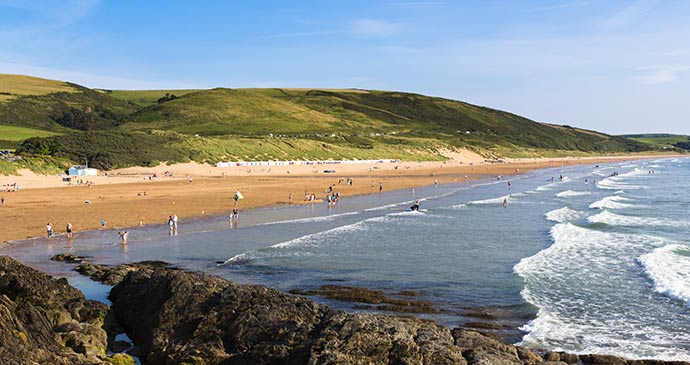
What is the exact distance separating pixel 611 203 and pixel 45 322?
48199 mm

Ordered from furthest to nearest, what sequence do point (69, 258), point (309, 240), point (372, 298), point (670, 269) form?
point (309, 240) < point (69, 258) < point (670, 269) < point (372, 298)

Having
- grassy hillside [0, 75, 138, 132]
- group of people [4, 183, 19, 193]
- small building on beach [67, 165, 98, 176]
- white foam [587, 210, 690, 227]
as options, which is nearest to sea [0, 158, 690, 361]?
white foam [587, 210, 690, 227]

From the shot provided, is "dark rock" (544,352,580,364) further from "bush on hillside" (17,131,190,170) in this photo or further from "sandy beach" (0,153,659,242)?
"bush on hillside" (17,131,190,170)

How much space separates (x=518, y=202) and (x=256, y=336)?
4396 cm

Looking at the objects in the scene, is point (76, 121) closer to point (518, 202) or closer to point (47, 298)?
point (518, 202)

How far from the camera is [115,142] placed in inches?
3585

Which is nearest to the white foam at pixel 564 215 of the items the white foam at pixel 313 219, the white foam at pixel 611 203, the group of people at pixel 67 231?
the white foam at pixel 611 203

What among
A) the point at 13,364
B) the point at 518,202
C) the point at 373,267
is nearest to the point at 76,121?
the point at 518,202

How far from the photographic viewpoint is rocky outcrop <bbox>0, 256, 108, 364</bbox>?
37.3ft

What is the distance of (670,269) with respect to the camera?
24.8 metres

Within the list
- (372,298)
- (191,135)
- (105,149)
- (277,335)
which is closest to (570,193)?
(372,298)

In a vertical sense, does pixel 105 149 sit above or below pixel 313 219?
above

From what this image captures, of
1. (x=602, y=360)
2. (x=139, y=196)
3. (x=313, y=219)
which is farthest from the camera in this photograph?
(x=139, y=196)

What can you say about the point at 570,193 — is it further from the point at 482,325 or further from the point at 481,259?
the point at 482,325
